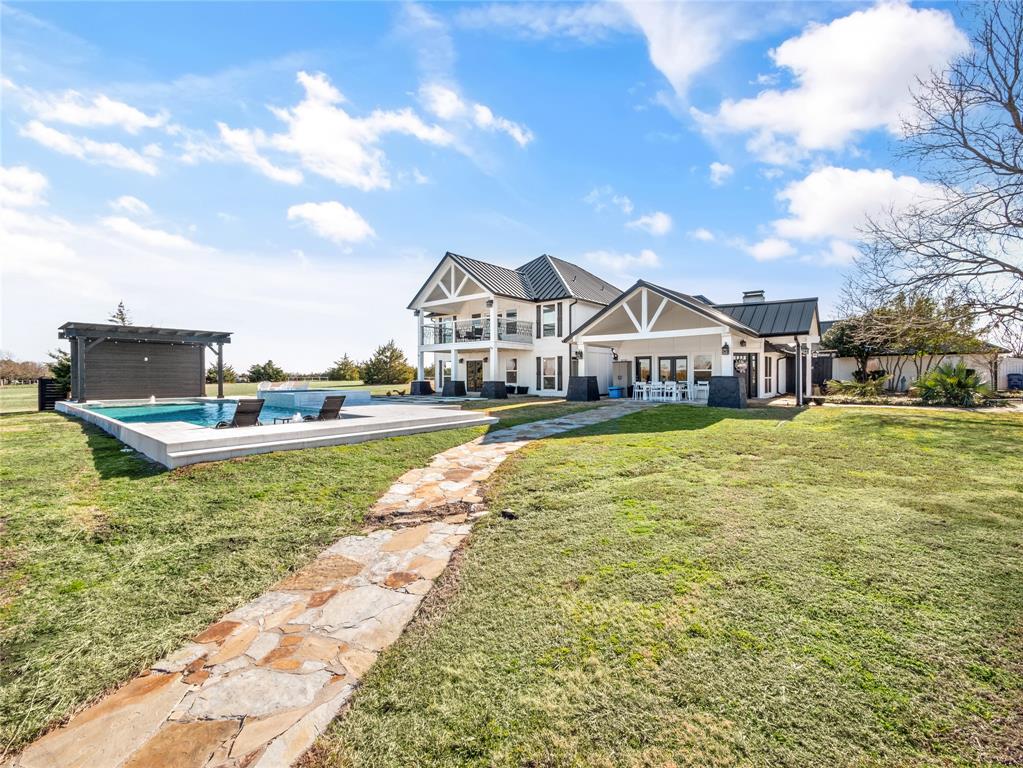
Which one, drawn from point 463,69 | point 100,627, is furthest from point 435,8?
point 100,627

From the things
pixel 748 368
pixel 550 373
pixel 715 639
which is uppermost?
pixel 748 368

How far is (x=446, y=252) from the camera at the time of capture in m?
24.6

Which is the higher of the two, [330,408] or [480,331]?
[480,331]

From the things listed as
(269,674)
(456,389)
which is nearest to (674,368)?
(456,389)

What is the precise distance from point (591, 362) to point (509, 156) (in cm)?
1105

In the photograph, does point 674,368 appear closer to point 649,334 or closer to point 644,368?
point 644,368

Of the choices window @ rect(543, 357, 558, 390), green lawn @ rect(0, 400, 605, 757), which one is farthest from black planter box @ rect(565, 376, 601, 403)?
green lawn @ rect(0, 400, 605, 757)

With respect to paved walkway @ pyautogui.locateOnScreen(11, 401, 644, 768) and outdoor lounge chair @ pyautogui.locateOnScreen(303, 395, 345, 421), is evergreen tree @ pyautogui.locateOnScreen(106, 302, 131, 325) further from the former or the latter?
paved walkway @ pyautogui.locateOnScreen(11, 401, 644, 768)

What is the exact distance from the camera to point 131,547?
4.16 m

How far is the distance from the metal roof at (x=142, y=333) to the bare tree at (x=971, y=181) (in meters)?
27.0

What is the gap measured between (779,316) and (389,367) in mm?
27005

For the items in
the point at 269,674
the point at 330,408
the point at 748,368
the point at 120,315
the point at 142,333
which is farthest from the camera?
the point at 120,315

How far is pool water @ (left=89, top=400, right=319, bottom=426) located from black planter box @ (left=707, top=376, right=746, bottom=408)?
13229mm

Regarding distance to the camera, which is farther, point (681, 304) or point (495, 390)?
point (495, 390)
